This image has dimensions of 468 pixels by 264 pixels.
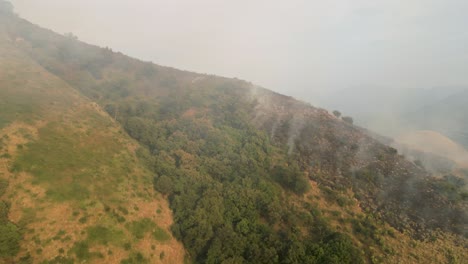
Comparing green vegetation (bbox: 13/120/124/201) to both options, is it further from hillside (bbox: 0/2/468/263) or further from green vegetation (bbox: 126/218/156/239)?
green vegetation (bbox: 126/218/156/239)

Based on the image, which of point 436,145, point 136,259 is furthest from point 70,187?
point 436,145

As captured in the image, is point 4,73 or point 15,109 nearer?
point 15,109

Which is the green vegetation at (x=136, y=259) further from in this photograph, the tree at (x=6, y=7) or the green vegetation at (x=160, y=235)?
the tree at (x=6, y=7)

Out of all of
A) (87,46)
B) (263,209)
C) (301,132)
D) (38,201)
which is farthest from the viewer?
(87,46)

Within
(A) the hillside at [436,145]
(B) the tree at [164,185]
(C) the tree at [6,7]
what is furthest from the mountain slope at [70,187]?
(A) the hillside at [436,145]

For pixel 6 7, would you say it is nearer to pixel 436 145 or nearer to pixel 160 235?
pixel 160 235

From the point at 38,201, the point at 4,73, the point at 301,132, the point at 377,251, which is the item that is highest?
the point at 301,132

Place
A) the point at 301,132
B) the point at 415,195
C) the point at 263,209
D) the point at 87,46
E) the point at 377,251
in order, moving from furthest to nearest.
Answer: the point at 87,46 < the point at 301,132 < the point at 415,195 < the point at 263,209 < the point at 377,251

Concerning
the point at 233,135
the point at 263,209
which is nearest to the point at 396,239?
the point at 263,209

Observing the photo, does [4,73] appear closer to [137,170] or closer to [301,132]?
[137,170]
